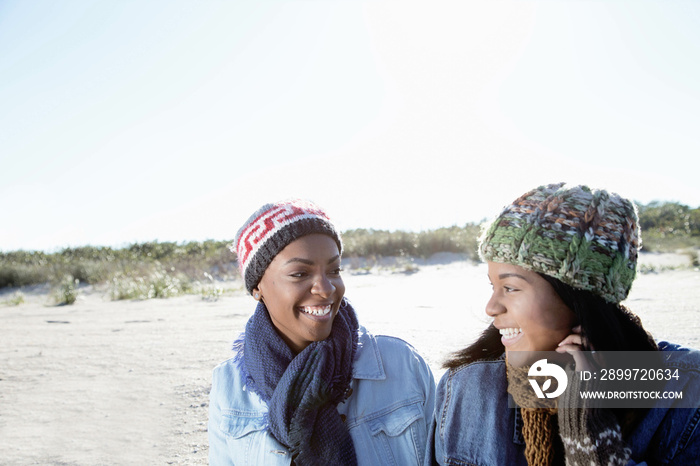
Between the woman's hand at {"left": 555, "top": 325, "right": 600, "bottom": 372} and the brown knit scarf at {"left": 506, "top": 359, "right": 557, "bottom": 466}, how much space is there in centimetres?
15

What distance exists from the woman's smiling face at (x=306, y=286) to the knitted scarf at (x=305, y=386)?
10cm

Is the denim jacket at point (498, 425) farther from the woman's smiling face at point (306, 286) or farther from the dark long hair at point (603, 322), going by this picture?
the woman's smiling face at point (306, 286)

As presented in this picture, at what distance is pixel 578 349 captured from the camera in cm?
170

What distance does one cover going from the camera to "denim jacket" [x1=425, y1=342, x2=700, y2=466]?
5.43ft

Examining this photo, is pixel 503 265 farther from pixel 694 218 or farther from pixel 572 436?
pixel 694 218

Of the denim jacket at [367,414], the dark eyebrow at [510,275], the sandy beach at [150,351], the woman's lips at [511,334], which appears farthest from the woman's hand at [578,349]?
the sandy beach at [150,351]

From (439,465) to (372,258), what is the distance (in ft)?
37.2

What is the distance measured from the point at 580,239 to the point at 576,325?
0.32 m

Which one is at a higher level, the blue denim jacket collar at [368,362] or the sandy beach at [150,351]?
the blue denim jacket collar at [368,362]

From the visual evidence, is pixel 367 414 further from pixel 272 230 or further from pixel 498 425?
pixel 272 230

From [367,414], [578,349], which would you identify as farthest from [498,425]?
[367,414]

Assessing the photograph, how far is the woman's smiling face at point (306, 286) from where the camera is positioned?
7.53 ft

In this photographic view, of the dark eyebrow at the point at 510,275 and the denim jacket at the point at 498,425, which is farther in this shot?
the dark eyebrow at the point at 510,275

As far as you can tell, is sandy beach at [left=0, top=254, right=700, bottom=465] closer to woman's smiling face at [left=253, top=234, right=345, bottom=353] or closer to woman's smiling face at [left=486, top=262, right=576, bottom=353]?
woman's smiling face at [left=253, top=234, right=345, bottom=353]
